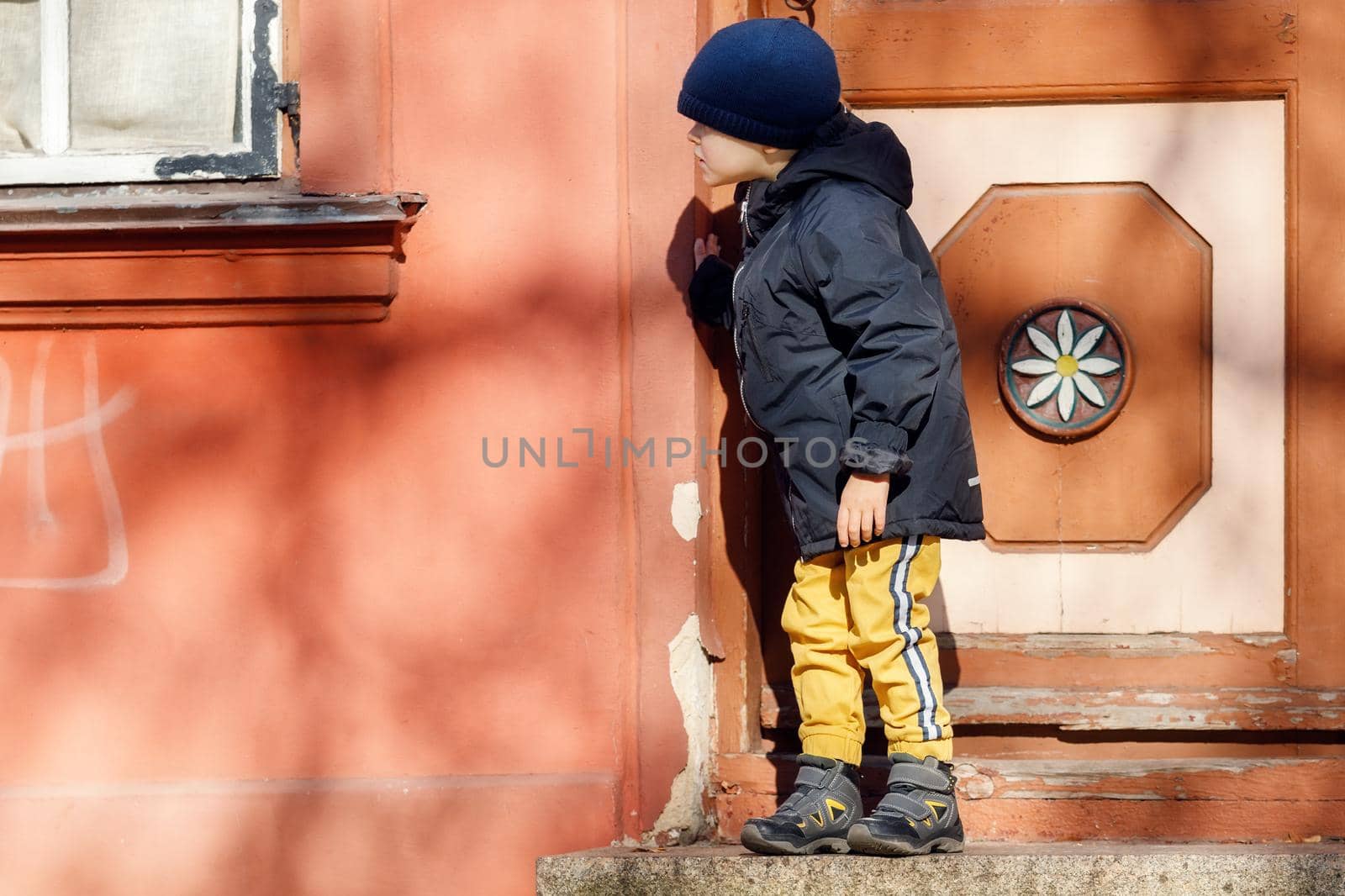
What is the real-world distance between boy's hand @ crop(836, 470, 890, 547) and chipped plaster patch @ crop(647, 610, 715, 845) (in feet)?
1.39

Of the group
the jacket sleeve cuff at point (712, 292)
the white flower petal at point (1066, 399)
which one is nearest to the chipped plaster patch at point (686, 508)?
the jacket sleeve cuff at point (712, 292)

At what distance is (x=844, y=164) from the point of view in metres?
2.51

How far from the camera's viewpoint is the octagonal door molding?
294 cm

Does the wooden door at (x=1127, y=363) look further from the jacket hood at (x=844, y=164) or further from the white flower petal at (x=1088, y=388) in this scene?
the jacket hood at (x=844, y=164)

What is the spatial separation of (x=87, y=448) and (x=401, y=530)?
2.05 ft

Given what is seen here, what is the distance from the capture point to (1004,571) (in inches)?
117

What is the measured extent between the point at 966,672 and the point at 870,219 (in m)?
0.99

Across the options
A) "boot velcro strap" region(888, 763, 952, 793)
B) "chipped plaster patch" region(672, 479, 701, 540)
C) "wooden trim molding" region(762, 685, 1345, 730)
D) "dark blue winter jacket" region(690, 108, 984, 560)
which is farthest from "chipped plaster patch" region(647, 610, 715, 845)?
"boot velcro strap" region(888, 763, 952, 793)

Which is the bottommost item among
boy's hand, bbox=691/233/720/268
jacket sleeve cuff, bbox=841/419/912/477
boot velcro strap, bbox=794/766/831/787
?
boot velcro strap, bbox=794/766/831/787

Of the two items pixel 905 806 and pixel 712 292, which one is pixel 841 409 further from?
pixel 905 806

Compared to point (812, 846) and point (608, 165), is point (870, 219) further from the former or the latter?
point (812, 846)

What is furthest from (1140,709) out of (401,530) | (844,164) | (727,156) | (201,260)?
(201,260)

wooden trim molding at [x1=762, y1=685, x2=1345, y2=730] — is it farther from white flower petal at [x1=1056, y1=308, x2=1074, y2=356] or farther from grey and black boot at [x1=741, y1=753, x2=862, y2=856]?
white flower petal at [x1=1056, y1=308, x2=1074, y2=356]

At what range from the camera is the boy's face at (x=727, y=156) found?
2562 mm
